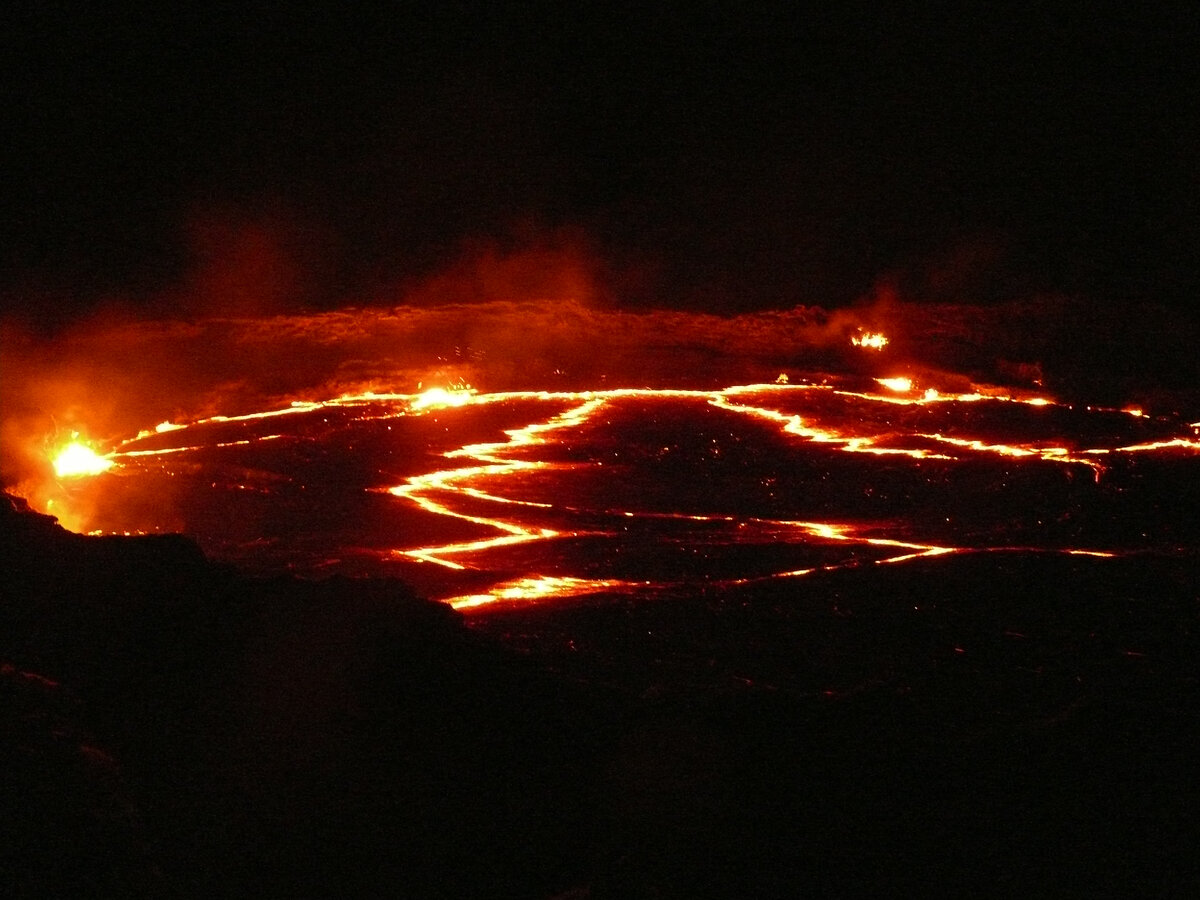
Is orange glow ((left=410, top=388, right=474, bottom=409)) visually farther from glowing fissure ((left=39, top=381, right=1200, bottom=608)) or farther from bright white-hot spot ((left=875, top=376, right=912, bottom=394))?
bright white-hot spot ((left=875, top=376, right=912, bottom=394))

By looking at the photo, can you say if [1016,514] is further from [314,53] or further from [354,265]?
[314,53]

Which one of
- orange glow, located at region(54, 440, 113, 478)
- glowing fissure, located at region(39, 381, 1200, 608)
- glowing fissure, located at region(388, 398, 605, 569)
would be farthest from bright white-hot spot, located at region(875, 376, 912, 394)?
orange glow, located at region(54, 440, 113, 478)

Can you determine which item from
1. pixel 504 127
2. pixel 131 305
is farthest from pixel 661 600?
pixel 504 127

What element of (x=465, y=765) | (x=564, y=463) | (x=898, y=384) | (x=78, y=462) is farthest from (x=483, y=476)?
(x=465, y=765)

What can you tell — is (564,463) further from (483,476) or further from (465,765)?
(465,765)

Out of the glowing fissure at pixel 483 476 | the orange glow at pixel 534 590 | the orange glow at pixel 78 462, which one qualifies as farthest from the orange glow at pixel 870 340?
the orange glow at pixel 78 462

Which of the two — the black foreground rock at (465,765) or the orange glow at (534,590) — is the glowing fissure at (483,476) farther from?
the black foreground rock at (465,765)
